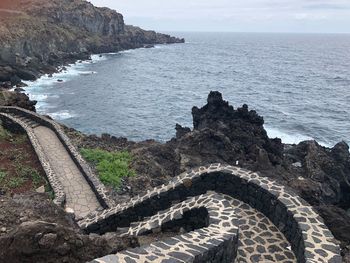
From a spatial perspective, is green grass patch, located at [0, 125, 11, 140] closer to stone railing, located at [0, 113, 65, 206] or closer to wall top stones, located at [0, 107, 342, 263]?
stone railing, located at [0, 113, 65, 206]

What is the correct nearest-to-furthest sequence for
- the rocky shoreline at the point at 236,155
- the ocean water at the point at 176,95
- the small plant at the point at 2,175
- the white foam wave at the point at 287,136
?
the small plant at the point at 2,175
the rocky shoreline at the point at 236,155
the white foam wave at the point at 287,136
the ocean water at the point at 176,95

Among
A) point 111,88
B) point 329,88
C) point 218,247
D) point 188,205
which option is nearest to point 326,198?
point 188,205

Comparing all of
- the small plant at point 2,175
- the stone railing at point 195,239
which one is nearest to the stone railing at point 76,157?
the small plant at point 2,175

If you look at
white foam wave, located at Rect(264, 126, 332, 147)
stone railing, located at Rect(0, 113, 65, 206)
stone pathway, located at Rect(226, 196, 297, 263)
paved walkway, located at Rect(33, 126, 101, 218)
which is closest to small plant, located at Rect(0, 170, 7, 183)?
stone railing, located at Rect(0, 113, 65, 206)

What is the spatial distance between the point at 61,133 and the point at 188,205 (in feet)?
58.8

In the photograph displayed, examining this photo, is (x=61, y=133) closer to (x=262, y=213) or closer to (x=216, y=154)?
(x=216, y=154)

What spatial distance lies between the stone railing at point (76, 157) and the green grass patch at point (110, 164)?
0.94m

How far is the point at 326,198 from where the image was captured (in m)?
34.0

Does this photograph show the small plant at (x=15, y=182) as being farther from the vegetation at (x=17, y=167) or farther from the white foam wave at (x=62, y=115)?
the white foam wave at (x=62, y=115)

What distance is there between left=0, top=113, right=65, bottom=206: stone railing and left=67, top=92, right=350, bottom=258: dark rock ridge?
3.58 meters

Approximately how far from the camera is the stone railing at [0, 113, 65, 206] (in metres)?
20.3

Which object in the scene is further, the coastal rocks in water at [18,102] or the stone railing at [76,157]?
the coastal rocks in water at [18,102]

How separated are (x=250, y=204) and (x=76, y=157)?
13.6 m

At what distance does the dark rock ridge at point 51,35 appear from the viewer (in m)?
80.5
